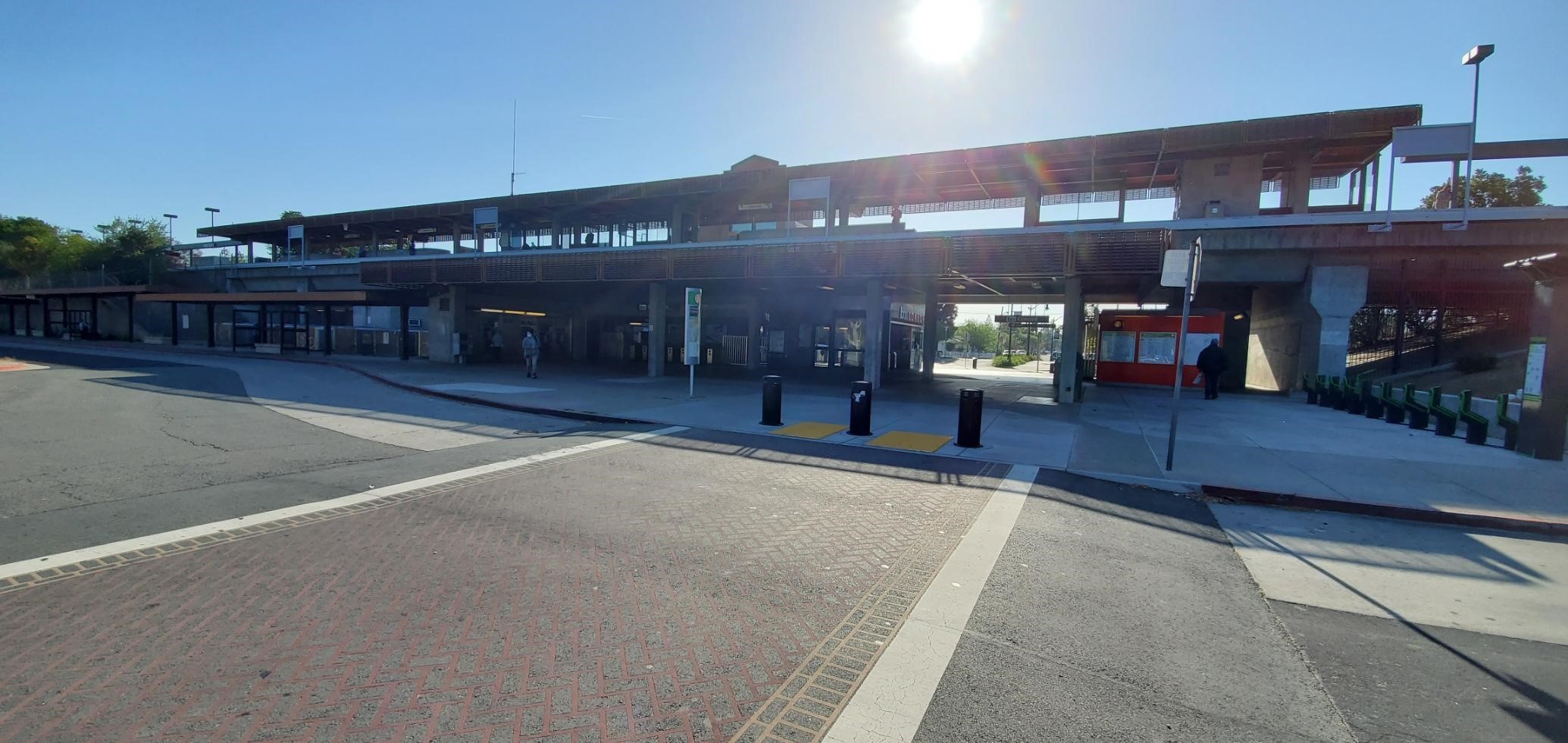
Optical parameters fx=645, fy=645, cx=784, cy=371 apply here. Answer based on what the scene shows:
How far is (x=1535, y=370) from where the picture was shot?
10.3 meters

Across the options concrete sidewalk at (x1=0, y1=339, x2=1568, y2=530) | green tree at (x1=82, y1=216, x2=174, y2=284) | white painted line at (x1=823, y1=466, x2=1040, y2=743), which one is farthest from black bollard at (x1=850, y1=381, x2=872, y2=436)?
green tree at (x1=82, y1=216, x2=174, y2=284)

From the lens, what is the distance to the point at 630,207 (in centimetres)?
2819

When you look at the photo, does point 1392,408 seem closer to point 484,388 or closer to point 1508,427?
point 1508,427

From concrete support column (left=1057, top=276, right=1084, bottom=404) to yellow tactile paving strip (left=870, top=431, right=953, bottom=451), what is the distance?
309 inches

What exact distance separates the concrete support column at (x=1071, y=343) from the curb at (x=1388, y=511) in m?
9.94

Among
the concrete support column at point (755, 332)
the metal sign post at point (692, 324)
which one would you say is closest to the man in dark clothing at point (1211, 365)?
the metal sign post at point (692, 324)

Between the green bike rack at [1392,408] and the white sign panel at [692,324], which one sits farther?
the white sign panel at [692,324]

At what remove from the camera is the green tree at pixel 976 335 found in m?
104

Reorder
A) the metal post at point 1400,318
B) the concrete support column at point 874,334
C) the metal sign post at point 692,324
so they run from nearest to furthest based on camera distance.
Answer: the metal sign post at point 692,324, the metal post at point 1400,318, the concrete support column at point 874,334

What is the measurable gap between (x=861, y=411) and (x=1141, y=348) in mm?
17872

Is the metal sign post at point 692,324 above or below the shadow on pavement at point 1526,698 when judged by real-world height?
above

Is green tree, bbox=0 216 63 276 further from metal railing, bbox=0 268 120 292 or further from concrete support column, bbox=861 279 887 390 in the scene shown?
concrete support column, bbox=861 279 887 390

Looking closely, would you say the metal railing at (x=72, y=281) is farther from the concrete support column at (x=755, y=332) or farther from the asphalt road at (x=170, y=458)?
the concrete support column at (x=755, y=332)

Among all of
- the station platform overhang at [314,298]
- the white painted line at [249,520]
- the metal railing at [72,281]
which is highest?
the metal railing at [72,281]
